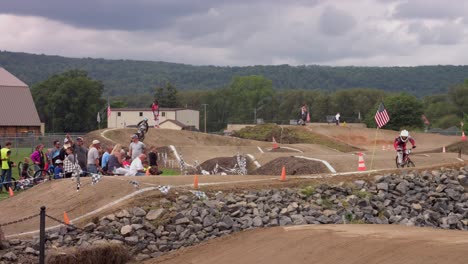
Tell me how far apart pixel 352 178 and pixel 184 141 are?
3805cm

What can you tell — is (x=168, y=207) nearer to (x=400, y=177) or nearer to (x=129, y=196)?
(x=129, y=196)

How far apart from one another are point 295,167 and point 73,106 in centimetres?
10260

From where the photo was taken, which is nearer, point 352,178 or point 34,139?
point 352,178

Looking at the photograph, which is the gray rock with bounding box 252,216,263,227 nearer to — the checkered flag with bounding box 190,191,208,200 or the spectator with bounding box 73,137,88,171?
the checkered flag with bounding box 190,191,208,200

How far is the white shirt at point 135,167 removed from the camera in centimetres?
2580

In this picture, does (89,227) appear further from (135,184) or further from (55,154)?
(55,154)

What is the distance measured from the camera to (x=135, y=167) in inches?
1022

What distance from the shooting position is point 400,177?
25109 millimetres

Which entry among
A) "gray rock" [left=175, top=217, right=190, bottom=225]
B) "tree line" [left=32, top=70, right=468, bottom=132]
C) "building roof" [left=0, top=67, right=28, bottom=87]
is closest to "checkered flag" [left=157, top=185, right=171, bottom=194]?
"gray rock" [left=175, top=217, right=190, bottom=225]

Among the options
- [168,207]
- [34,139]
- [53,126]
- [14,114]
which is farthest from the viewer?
[53,126]

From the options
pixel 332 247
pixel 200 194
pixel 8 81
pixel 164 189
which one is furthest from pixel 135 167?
pixel 8 81

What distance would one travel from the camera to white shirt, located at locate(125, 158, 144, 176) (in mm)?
25797

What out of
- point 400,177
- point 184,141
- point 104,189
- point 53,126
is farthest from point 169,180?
point 53,126

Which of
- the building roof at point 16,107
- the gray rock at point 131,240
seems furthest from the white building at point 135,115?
the gray rock at point 131,240
